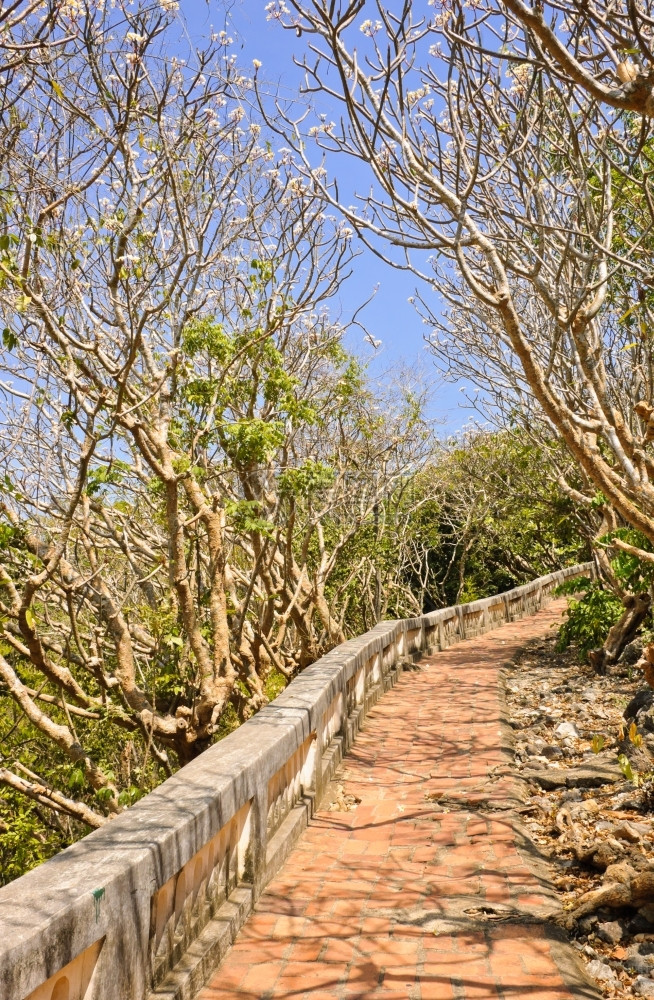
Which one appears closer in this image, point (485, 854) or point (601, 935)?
point (601, 935)

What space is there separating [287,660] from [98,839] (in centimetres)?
800

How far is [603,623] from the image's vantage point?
11188 mm

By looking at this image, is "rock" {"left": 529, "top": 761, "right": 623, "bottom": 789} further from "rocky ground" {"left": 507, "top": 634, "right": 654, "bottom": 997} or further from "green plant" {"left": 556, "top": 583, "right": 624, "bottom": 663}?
"green plant" {"left": 556, "top": 583, "right": 624, "bottom": 663}

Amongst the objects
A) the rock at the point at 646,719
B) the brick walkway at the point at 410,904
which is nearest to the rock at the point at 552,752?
the brick walkway at the point at 410,904

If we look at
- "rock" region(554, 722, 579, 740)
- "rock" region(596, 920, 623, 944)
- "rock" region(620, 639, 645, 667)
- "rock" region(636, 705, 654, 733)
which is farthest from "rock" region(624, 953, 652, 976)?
"rock" region(620, 639, 645, 667)

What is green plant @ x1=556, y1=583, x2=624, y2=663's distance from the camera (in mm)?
11125

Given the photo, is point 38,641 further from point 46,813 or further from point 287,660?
point 46,813

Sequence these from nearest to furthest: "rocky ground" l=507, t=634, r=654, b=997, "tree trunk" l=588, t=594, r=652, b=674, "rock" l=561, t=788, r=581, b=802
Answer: "rocky ground" l=507, t=634, r=654, b=997, "rock" l=561, t=788, r=581, b=802, "tree trunk" l=588, t=594, r=652, b=674

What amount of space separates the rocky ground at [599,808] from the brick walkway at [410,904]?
166mm

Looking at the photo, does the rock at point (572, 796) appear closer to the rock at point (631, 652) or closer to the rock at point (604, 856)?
the rock at point (604, 856)

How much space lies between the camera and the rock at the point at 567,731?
24.6 ft

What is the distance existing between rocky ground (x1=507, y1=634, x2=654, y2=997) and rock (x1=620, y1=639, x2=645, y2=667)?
0.03 metres

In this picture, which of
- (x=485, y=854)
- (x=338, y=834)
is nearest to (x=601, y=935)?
(x=485, y=854)

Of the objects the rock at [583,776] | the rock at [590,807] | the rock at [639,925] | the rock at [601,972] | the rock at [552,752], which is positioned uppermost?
the rock at [552,752]
